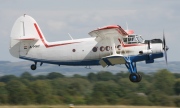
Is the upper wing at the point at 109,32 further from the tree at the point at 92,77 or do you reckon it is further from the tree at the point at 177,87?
the tree at the point at 92,77

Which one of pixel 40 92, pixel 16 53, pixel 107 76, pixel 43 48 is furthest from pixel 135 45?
pixel 107 76

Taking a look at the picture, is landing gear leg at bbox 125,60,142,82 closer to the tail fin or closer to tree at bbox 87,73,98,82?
the tail fin

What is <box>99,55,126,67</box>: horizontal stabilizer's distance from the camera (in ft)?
89.3

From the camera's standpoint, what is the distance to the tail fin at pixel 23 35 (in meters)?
30.0

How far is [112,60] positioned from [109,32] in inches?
62.6

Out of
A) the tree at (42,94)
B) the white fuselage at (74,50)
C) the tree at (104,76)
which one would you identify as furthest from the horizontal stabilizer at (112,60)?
the tree at (104,76)

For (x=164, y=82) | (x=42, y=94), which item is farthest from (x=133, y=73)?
(x=164, y=82)

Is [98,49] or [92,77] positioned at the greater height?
[98,49]

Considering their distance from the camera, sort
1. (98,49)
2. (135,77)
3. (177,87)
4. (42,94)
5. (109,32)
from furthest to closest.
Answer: (177,87) < (42,94) < (98,49) < (135,77) < (109,32)

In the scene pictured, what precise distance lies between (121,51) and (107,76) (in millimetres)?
70977

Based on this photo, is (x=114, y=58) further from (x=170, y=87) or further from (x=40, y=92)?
(x=170, y=87)

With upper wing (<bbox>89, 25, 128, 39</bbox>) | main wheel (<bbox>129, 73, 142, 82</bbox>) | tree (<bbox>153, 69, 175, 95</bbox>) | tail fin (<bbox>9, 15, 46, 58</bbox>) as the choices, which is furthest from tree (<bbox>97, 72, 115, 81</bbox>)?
upper wing (<bbox>89, 25, 128, 39</bbox>)

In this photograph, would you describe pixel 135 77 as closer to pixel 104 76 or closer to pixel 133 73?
pixel 133 73

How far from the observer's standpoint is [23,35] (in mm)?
30594
